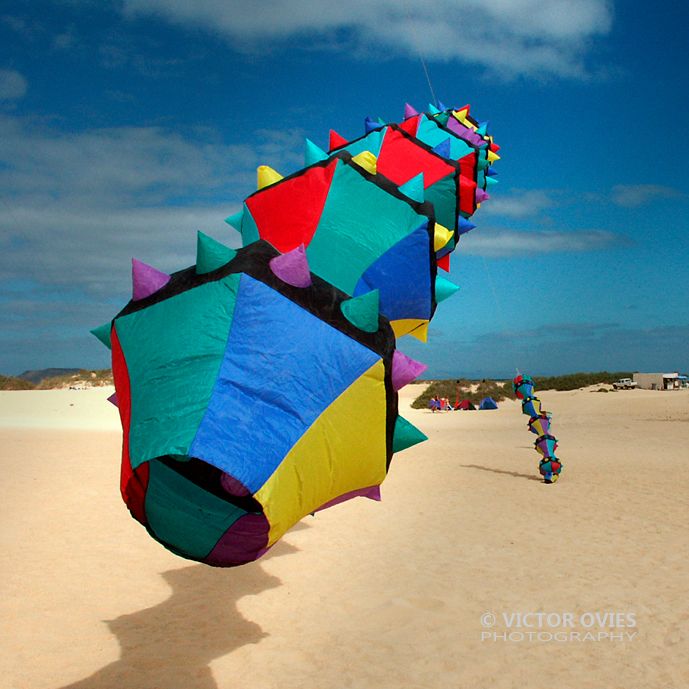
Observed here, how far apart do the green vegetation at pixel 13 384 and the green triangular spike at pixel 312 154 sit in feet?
137

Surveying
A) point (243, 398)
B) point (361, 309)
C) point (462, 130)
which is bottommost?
point (243, 398)

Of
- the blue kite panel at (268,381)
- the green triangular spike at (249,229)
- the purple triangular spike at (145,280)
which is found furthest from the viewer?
the green triangular spike at (249,229)

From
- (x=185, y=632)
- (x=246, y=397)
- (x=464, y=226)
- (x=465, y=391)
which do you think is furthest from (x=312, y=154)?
(x=465, y=391)

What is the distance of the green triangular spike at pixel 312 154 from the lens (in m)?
4.63

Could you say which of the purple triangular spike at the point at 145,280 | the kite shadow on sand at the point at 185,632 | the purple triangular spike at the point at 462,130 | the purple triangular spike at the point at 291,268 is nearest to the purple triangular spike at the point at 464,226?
the purple triangular spike at the point at 462,130

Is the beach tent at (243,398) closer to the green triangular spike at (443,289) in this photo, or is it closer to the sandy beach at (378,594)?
the green triangular spike at (443,289)

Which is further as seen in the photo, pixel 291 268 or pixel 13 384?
pixel 13 384

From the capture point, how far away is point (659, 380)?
49594 millimetres

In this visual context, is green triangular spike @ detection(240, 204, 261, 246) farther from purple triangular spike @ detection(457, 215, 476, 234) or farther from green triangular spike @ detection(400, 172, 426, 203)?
purple triangular spike @ detection(457, 215, 476, 234)

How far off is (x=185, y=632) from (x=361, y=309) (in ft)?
19.8

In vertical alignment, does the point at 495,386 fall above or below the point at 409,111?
below

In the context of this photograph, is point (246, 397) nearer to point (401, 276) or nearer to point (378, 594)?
point (401, 276)

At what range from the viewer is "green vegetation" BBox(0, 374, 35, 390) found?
4106cm

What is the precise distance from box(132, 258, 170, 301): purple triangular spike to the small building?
51119 mm
